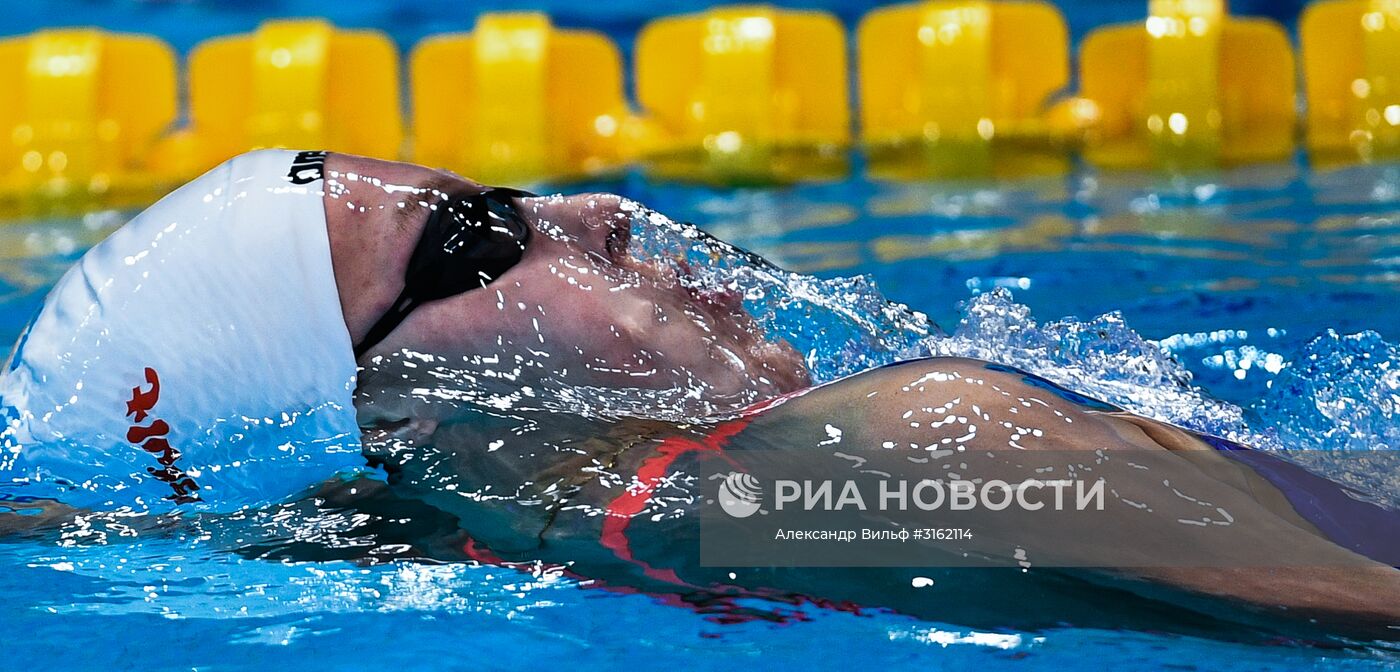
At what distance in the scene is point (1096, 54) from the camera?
5270mm

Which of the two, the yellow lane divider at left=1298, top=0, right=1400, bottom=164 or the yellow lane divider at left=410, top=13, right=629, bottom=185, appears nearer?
the yellow lane divider at left=1298, top=0, right=1400, bottom=164

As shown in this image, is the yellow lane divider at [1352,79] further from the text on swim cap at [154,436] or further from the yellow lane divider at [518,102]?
the text on swim cap at [154,436]

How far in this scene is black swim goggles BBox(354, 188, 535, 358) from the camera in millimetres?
1795

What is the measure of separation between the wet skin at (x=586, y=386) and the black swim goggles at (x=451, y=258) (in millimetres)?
14

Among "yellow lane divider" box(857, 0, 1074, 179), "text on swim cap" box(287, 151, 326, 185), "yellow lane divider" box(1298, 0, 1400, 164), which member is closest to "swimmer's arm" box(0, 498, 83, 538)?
"text on swim cap" box(287, 151, 326, 185)

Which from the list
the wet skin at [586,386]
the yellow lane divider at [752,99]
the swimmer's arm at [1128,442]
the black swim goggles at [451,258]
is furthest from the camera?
the yellow lane divider at [752,99]

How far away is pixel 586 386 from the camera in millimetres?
1832

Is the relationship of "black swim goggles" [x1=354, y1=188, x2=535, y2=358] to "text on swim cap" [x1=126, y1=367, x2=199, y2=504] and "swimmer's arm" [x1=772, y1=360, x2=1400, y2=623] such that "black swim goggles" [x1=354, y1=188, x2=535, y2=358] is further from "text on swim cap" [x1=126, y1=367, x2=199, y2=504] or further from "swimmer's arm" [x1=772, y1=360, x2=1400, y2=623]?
"swimmer's arm" [x1=772, y1=360, x2=1400, y2=623]

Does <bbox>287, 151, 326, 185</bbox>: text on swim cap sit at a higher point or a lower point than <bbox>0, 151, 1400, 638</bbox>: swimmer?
higher

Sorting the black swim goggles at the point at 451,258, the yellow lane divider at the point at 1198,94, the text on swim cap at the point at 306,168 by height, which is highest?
the yellow lane divider at the point at 1198,94

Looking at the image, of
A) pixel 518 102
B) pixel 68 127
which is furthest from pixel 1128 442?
pixel 68 127

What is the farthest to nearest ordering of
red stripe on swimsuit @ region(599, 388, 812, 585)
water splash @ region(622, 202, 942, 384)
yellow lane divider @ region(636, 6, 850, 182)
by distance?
yellow lane divider @ region(636, 6, 850, 182) → water splash @ region(622, 202, 942, 384) → red stripe on swimsuit @ region(599, 388, 812, 585)

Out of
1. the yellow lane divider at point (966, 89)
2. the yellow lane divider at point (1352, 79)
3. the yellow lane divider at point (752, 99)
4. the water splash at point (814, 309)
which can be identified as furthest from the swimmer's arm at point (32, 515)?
the yellow lane divider at point (1352, 79)

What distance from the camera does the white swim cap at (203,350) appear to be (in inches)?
71.1
